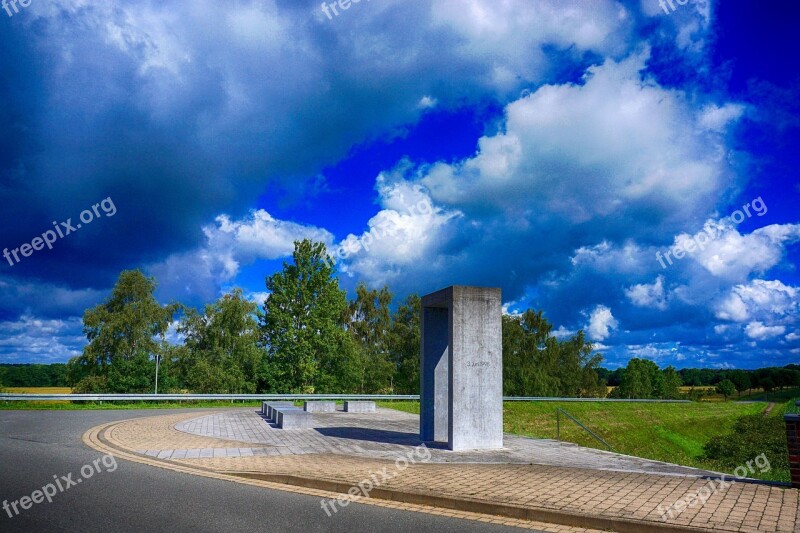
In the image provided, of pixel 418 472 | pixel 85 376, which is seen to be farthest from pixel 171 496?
pixel 85 376

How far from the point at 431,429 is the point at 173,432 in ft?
25.6

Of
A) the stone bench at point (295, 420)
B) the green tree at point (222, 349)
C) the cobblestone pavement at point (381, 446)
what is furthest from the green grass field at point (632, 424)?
the green tree at point (222, 349)

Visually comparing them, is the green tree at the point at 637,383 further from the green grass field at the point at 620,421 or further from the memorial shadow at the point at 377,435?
the memorial shadow at the point at 377,435

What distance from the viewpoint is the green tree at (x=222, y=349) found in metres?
48.3

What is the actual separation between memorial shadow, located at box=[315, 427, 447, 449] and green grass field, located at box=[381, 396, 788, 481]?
40.4ft

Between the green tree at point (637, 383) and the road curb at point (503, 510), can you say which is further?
the green tree at point (637, 383)

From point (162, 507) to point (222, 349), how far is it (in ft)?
154

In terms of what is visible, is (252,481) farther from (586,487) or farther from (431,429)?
(431,429)

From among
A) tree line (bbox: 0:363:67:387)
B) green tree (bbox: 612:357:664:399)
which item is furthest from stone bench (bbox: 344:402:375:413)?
tree line (bbox: 0:363:67:387)

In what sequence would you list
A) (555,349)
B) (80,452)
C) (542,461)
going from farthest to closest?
1. (555,349)
2. (80,452)
3. (542,461)

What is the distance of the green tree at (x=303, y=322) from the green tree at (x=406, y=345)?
40.0 feet

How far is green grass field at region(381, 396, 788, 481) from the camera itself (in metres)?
30.9

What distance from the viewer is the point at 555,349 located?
207 ft

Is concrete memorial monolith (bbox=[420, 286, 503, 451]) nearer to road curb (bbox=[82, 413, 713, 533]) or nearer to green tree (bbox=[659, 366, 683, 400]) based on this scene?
road curb (bbox=[82, 413, 713, 533])
